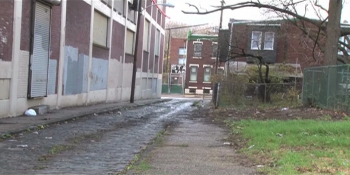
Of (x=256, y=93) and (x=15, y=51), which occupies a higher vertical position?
(x=15, y=51)

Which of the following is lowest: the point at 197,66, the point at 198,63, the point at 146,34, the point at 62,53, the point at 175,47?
the point at 62,53

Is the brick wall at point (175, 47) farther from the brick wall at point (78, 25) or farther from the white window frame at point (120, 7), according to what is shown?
the brick wall at point (78, 25)

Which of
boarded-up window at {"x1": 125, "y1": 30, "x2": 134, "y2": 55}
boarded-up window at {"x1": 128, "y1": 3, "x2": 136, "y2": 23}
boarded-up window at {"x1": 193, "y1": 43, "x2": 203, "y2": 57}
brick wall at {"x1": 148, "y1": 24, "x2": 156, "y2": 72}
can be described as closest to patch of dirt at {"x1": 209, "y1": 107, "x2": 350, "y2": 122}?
boarded-up window at {"x1": 125, "y1": 30, "x2": 134, "y2": 55}

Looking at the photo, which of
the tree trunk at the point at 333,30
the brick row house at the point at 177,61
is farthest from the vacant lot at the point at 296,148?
the brick row house at the point at 177,61

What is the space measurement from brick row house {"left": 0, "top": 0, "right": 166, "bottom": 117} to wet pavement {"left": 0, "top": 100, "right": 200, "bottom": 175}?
9.26 feet

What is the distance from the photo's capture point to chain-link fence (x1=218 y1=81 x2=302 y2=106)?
74.5 feet

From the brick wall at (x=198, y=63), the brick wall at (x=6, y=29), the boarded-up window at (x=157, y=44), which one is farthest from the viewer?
the brick wall at (x=198, y=63)

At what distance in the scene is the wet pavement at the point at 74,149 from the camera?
6371 millimetres

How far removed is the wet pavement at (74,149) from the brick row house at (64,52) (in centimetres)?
282

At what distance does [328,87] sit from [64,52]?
11857 mm

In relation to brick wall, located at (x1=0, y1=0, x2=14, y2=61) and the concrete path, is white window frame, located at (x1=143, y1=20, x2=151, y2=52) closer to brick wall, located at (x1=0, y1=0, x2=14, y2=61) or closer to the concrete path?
brick wall, located at (x1=0, y1=0, x2=14, y2=61)

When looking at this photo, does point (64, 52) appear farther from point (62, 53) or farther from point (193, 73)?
point (193, 73)

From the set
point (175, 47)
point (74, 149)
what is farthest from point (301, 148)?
point (175, 47)

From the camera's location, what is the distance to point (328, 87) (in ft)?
55.3
